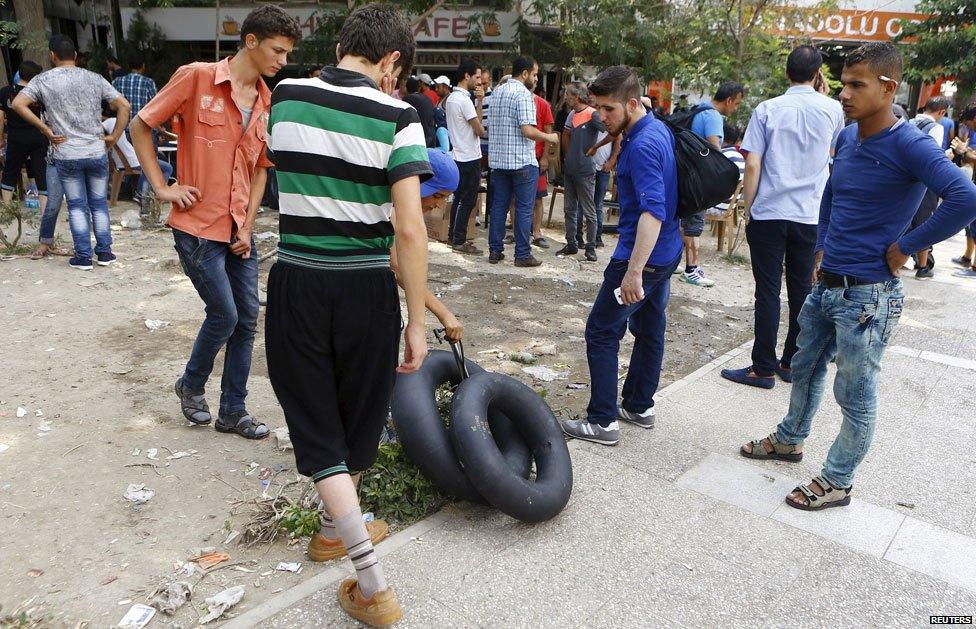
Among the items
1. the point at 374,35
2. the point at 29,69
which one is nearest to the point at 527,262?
the point at 374,35

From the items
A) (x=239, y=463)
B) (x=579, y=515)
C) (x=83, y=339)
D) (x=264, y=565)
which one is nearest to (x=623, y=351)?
(x=579, y=515)

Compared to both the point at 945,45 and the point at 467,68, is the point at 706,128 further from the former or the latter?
the point at 945,45

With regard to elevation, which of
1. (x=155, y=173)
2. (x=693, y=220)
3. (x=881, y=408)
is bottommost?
(x=881, y=408)

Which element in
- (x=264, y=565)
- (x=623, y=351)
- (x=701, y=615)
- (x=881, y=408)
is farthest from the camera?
(x=623, y=351)

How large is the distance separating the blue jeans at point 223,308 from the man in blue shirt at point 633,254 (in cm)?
179

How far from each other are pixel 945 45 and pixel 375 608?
61.1 ft

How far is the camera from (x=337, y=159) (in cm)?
232

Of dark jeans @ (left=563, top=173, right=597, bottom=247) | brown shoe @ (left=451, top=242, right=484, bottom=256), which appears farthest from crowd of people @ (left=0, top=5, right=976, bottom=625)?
dark jeans @ (left=563, top=173, right=597, bottom=247)

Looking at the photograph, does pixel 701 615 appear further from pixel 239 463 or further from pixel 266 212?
pixel 266 212

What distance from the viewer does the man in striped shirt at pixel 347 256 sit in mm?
2314

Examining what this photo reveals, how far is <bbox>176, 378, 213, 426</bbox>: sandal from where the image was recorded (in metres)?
3.96

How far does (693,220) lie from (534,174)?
5.80 feet

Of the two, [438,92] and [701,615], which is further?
[438,92]

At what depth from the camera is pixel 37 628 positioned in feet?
7.98
